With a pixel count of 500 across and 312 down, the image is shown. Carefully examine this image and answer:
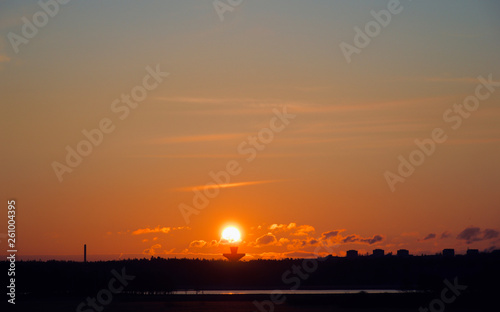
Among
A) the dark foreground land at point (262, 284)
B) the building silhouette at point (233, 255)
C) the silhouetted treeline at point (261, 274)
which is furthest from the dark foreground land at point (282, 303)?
the building silhouette at point (233, 255)

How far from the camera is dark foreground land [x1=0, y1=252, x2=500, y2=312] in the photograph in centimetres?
7269

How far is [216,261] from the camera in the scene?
15625 cm

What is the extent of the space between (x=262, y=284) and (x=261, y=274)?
1376 cm

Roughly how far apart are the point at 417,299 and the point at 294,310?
15.8 meters

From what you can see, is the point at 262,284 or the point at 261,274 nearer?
the point at 262,284

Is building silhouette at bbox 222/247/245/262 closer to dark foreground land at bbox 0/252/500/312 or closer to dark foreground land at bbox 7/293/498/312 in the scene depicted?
dark foreground land at bbox 0/252/500/312

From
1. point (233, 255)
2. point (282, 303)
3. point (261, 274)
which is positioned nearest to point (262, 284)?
point (261, 274)

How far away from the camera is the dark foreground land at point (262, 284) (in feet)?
238

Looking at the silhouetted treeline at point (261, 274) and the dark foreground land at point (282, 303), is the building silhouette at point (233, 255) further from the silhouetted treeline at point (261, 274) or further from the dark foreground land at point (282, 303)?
the dark foreground land at point (282, 303)

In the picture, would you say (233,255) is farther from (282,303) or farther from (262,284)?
(282,303)

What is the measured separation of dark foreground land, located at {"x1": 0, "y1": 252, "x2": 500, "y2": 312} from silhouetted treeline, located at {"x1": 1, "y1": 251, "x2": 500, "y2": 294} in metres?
0.18

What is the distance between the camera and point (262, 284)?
122 metres

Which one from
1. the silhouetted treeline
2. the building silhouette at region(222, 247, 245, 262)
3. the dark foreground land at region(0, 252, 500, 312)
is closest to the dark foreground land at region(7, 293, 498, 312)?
the dark foreground land at region(0, 252, 500, 312)

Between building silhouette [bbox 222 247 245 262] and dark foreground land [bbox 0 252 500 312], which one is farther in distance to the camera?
building silhouette [bbox 222 247 245 262]
